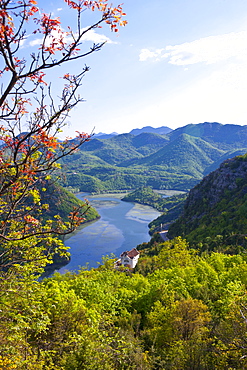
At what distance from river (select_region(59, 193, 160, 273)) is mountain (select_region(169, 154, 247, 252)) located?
20.4m

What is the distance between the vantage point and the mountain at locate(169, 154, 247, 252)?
4632cm

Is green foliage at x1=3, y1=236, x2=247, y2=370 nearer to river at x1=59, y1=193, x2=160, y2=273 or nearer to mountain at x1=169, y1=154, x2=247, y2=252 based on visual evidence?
mountain at x1=169, y1=154, x2=247, y2=252

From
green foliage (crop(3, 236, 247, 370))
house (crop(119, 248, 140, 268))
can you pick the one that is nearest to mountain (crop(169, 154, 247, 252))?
house (crop(119, 248, 140, 268))

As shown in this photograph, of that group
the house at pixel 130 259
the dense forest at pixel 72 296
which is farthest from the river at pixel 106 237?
the dense forest at pixel 72 296

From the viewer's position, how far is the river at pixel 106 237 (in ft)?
241

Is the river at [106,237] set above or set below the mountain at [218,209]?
below

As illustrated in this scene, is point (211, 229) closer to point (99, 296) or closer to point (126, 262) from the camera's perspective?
point (126, 262)

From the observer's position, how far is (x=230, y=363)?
941 centimetres

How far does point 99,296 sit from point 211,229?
4044 centimetres

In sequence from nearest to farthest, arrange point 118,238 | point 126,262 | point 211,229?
point 211,229
point 126,262
point 118,238

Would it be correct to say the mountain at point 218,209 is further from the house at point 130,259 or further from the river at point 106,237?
the river at point 106,237

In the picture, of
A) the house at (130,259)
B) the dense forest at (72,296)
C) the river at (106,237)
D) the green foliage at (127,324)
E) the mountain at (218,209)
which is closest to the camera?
the dense forest at (72,296)

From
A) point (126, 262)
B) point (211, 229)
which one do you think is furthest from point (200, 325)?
point (126, 262)

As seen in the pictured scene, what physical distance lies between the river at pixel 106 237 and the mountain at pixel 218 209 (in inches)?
804
